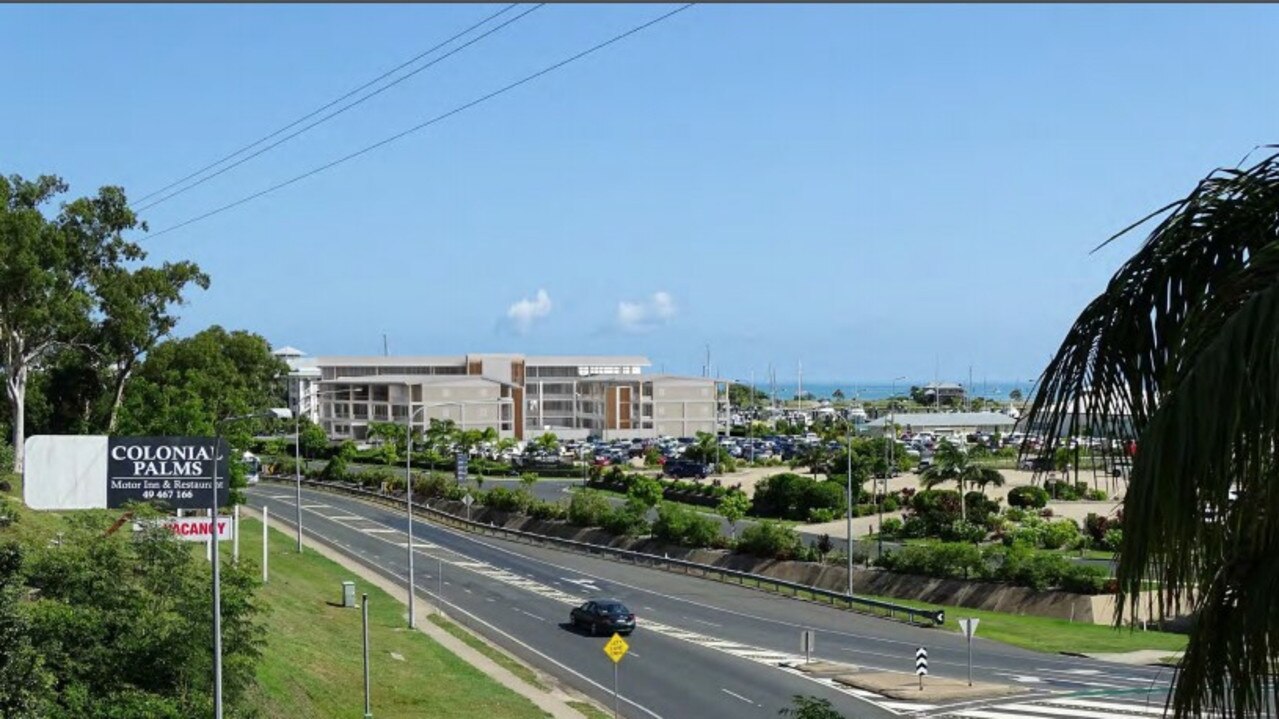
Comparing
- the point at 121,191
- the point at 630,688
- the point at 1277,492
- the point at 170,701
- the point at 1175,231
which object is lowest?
the point at 630,688

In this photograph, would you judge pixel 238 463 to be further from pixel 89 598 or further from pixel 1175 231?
pixel 1175 231

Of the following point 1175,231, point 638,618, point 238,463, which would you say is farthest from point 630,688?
point 1175,231

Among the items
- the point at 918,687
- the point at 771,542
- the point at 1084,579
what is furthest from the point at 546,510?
the point at 918,687

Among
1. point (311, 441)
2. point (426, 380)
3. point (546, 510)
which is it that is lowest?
point (546, 510)

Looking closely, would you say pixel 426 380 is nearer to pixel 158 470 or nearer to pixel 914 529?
pixel 914 529

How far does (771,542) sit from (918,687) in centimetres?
2777

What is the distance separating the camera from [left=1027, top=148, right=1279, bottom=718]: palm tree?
4957 mm

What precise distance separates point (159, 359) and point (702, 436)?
193 feet

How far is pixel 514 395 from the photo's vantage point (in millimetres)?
169000

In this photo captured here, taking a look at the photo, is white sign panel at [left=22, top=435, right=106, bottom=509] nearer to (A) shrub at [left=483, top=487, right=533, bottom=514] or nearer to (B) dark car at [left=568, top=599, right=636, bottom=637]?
(B) dark car at [left=568, top=599, right=636, bottom=637]

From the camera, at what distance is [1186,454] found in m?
4.92

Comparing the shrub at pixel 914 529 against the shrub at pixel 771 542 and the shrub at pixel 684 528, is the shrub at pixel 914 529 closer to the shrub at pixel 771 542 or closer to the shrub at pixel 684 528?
the shrub at pixel 771 542

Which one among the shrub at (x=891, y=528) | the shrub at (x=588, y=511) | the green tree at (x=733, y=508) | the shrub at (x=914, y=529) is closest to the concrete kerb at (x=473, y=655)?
the shrub at (x=588, y=511)

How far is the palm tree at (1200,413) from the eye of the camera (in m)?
4.96
